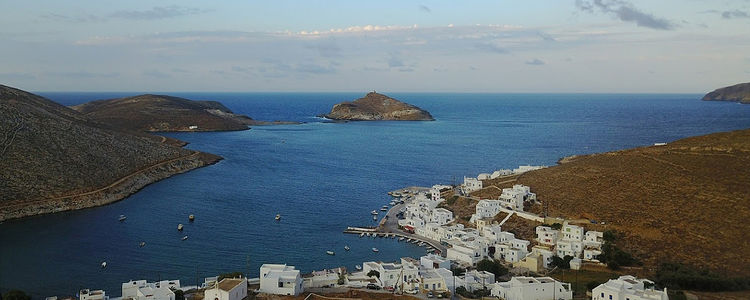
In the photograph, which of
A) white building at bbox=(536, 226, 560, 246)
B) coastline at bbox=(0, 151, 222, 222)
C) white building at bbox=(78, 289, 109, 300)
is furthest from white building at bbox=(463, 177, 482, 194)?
white building at bbox=(78, 289, 109, 300)

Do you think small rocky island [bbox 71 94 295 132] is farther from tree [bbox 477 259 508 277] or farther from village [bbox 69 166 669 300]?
tree [bbox 477 259 508 277]

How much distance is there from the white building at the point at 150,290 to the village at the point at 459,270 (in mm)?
58

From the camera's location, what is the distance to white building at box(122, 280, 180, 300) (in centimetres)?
3504

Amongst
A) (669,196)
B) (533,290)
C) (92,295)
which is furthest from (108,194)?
(669,196)

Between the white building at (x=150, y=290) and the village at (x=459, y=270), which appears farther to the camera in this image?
the village at (x=459, y=270)

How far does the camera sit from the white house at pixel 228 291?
33444 mm

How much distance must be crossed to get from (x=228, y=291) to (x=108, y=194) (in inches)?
1769

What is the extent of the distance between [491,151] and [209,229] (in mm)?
75449

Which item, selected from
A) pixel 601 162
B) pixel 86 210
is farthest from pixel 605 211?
pixel 86 210

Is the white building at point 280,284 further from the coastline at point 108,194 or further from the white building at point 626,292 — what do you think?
the coastline at point 108,194

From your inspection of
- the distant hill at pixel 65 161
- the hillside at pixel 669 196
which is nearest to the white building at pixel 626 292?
the hillside at pixel 669 196

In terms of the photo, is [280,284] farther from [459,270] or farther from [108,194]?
[108,194]

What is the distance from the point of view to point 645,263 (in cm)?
4556

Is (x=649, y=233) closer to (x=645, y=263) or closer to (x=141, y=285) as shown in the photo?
(x=645, y=263)
